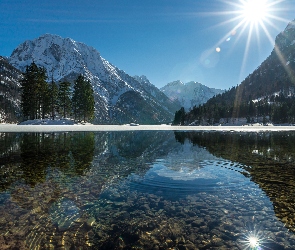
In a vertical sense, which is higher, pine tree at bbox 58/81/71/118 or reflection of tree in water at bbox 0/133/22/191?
pine tree at bbox 58/81/71/118

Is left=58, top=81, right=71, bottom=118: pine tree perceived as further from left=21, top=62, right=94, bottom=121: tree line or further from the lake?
the lake

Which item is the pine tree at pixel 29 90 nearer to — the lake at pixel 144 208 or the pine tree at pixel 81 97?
the pine tree at pixel 81 97

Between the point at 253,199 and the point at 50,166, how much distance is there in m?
12.7

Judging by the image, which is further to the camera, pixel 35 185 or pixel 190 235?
pixel 35 185

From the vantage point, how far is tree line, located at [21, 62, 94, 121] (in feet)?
262

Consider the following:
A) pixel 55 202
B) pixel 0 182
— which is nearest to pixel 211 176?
pixel 55 202

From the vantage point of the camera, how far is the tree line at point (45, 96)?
79.9 meters

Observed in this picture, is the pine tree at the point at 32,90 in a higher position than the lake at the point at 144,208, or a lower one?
higher

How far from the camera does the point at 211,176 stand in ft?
45.4

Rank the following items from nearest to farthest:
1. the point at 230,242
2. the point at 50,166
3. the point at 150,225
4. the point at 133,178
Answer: the point at 230,242, the point at 150,225, the point at 133,178, the point at 50,166

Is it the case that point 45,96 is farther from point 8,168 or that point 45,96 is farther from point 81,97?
point 8,168

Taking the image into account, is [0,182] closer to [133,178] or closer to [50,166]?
[50,166]

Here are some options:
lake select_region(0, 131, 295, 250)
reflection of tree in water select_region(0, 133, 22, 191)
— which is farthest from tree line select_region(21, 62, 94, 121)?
lake select_region(0, 131, 295, 250)

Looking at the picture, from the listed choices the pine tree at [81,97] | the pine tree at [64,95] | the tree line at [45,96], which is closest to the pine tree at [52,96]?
the tree line at [45,96]
